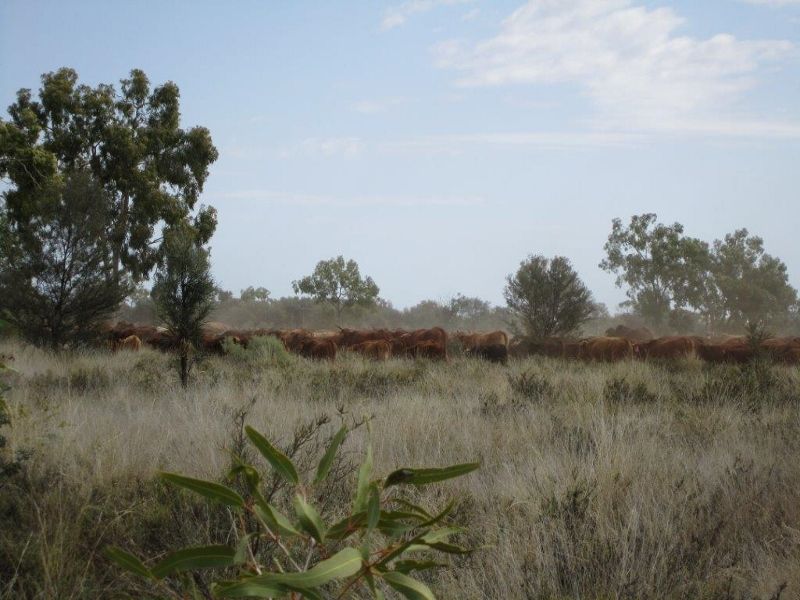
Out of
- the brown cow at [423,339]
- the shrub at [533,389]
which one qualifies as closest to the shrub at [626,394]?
the shrub at [533,389]

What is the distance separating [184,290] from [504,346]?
9218mm

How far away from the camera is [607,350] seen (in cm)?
1784

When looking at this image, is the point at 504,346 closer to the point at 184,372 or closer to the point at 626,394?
the point at 626,394

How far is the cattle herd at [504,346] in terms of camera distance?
1692 cm

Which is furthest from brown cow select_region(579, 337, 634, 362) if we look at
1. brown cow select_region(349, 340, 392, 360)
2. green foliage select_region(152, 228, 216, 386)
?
green foliage select_region(152, 228, 216, 386)

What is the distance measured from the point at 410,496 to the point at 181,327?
28.8 ft

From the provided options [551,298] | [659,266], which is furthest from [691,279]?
[551,298]

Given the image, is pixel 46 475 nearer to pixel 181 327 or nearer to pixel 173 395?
pixel 173 395

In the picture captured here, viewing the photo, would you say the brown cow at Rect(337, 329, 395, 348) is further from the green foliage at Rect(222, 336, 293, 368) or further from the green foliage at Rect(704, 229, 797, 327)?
the green foliage at Rect(704, 229, 797, 327)

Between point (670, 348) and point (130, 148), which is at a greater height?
point (130, 148)

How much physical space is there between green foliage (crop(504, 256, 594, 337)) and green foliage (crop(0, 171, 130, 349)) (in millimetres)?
12689

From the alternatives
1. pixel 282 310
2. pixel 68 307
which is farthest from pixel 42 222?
pixel 282 310

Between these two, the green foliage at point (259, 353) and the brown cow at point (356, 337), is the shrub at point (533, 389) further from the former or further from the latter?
the brown cow at point (356, 337)

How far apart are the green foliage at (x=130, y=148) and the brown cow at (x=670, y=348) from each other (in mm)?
19142
